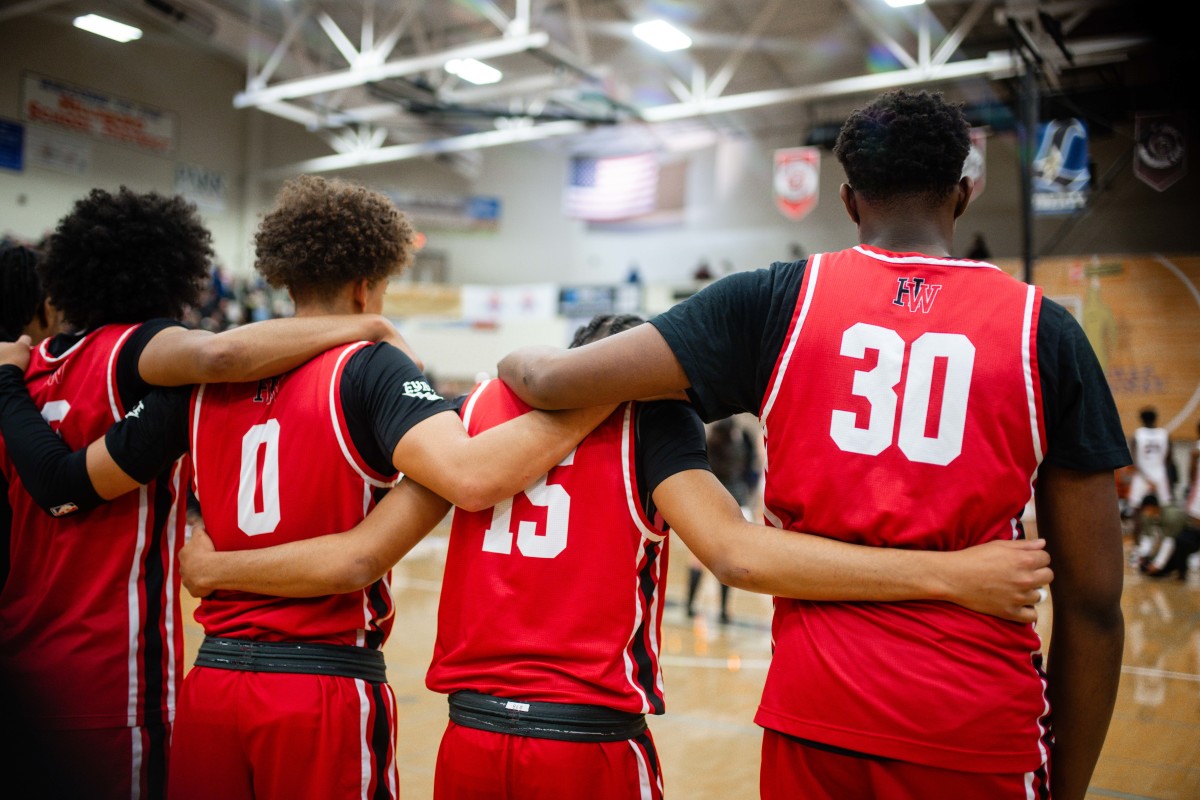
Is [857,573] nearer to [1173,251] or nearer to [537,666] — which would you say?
[537,666]

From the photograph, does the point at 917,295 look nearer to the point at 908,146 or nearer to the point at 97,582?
the point at 908,146

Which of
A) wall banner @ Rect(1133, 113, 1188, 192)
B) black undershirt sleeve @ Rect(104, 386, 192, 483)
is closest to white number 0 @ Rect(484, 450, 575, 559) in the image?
black undershirt sleeve @ Rect(104, 386, 192, 483)

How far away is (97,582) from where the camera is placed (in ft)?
6.63

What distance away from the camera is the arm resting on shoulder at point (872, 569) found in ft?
4.46

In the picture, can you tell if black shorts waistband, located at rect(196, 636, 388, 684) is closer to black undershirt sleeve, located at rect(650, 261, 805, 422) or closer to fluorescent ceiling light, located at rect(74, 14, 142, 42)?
black undershirt sleeve, located at rect(650, 261, 805, 422)

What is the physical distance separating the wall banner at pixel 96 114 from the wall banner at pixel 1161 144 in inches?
644

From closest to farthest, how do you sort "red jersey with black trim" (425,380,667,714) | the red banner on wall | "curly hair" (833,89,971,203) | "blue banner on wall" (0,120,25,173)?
"curly hair" (833,89,971,203), "red jersey with black trim" (425,380,667,714), the red banner on wall, "blue banner on wall" (0,120,25,173)

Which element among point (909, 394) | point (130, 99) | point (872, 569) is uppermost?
point (130, 99)

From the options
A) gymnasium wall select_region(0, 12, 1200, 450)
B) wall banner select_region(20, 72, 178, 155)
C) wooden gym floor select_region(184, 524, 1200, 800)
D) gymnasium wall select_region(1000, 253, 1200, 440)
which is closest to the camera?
wooden gym floor select_region(184, 524, 1200, 800)

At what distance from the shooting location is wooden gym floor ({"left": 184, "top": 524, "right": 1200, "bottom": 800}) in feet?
13.4

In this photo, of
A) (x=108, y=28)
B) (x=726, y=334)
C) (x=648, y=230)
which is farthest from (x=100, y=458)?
(x=648, y=230)

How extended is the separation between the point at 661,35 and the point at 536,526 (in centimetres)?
1185

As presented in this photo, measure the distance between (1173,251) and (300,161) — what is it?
56.7 feet

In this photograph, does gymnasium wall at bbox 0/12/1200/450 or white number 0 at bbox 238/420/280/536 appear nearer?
white number 0 at bbox 238/420/280/536
